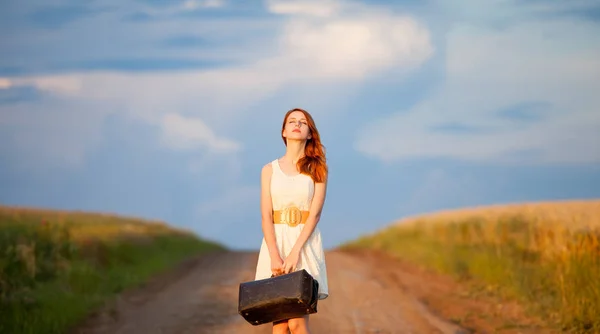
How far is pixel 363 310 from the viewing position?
12.5m

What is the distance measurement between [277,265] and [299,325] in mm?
507

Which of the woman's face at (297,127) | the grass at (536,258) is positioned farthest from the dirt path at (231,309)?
the woman's face at (297,127)

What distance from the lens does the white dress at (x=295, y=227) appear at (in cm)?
689

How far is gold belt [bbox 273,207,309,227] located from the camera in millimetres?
6895

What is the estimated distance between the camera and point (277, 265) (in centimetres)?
680

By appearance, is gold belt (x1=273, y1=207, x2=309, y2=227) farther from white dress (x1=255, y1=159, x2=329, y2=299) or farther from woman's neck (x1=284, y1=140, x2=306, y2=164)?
woman's neck (x1=284, y1=140, x2=306, y2=164)

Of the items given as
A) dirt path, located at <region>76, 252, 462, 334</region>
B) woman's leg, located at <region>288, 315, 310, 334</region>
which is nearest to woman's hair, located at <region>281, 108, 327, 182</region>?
woman's leg, located at <region>288, 315, 310, 334</region>

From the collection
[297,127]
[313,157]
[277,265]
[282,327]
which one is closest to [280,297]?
[277,265]

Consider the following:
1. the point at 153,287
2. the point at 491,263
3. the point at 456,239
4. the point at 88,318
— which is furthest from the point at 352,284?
the point at 456,239

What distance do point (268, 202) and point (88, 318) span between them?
6.47 metres

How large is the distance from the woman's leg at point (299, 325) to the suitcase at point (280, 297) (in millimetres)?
56

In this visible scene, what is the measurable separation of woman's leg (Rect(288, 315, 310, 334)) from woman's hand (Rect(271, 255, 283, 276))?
395 millimetres

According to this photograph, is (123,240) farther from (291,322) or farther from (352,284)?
(291,322)

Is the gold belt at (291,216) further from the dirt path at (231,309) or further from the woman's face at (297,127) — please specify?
the dirt path at (231,309)
